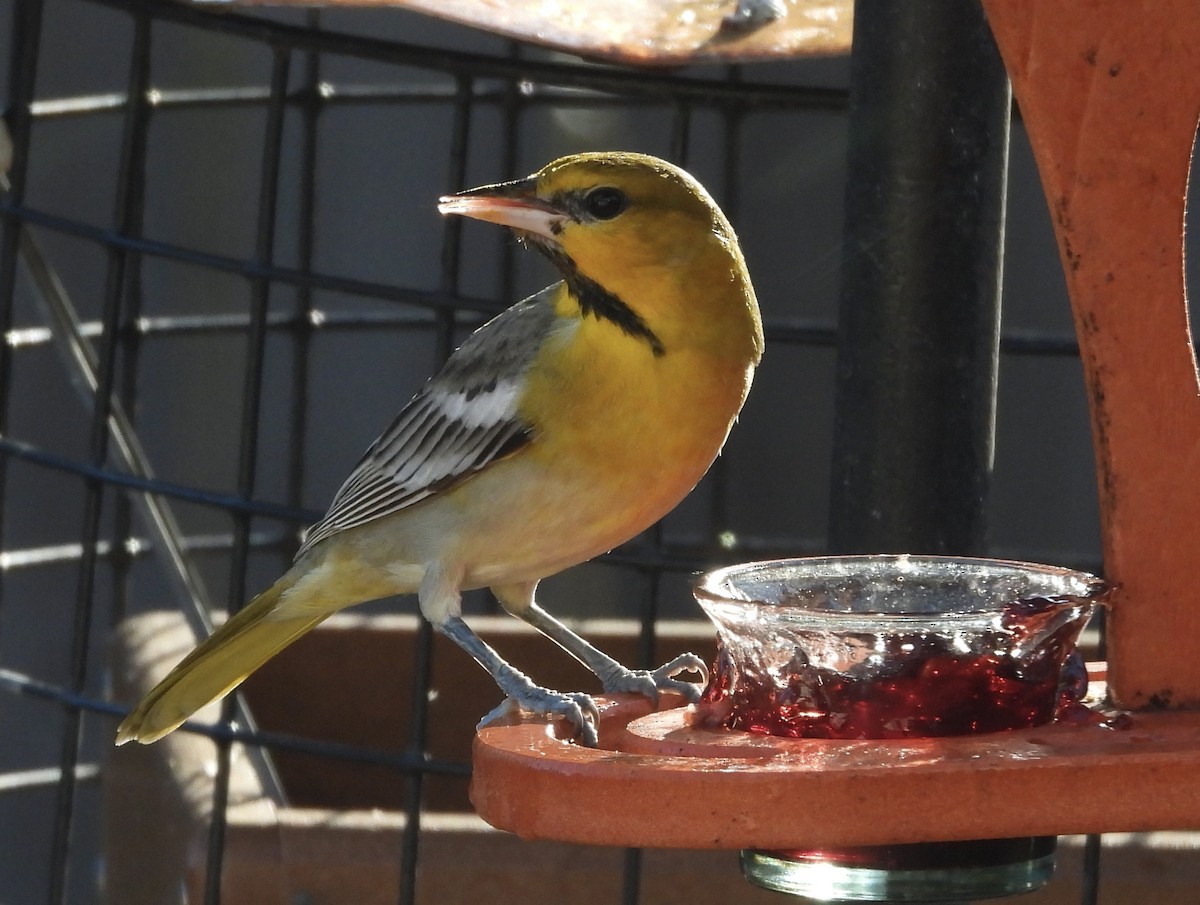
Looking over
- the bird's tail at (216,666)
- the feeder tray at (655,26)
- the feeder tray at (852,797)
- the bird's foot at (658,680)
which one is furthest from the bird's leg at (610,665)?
the feeder tray at (655,26)

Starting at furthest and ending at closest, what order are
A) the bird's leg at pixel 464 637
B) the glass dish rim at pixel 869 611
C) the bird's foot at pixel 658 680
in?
the bird's leg at pixel 464 637 < the bird's foot at pixel 658 680 < the glass dish rim at pixel 869 611

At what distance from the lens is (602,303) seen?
1.96 metres

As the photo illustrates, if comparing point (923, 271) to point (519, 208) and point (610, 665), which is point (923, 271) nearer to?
point (519, 208)

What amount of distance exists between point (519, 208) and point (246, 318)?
1648mm

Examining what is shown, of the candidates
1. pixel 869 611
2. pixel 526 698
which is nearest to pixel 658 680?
pixel 526 698

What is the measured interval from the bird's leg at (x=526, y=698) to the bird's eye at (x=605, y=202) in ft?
1.55

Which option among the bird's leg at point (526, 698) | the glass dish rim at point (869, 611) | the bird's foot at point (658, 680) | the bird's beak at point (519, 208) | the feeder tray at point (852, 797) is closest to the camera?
the feeder tray at point (852, 797)

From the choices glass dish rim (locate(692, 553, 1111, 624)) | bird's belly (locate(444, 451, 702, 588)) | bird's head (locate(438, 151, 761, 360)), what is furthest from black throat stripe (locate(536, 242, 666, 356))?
glass dish rim (locate(692, 553, 1111, 624))

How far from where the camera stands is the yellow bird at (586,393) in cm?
191

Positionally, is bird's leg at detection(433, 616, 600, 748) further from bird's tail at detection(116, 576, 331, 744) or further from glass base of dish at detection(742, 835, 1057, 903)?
bird's tail at detection(116, 576, 331, 744)

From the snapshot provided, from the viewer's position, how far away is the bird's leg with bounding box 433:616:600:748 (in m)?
1.38

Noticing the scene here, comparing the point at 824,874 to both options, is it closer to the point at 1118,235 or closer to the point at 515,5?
the point at 1118,235

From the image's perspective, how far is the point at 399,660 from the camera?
2.99 meters

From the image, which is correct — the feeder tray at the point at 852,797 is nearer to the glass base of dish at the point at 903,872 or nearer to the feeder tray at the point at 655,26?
the glass base of dish at the point at 903,872
